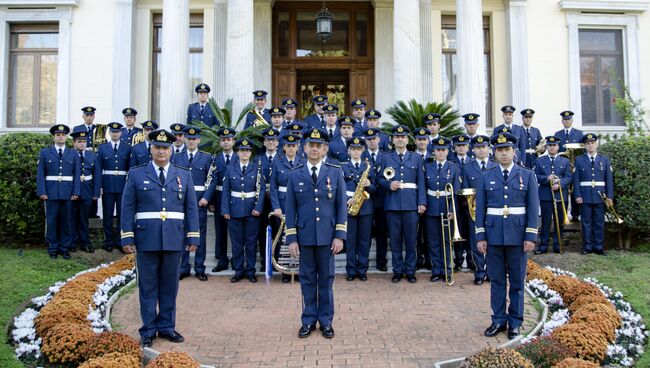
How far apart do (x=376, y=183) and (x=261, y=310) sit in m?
3.09

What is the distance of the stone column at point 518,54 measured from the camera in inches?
640

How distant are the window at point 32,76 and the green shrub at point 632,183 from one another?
1502 centimetres

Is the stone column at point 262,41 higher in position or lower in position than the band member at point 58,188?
higher

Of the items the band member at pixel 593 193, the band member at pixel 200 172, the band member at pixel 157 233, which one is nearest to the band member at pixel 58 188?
the band member at pixel 200 172

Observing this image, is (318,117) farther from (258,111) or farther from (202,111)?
(202,111)

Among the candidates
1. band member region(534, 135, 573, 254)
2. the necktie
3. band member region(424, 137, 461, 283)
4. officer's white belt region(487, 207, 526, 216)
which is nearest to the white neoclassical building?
band member region(534, 135, 573, 254)

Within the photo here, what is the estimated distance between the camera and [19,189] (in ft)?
34.5

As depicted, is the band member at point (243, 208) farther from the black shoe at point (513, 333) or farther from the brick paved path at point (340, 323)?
the black shoe at point (513, 333)

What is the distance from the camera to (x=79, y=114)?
52.0ft

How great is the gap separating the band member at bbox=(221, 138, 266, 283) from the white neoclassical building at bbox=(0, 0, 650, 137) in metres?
6.46

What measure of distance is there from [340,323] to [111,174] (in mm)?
6362

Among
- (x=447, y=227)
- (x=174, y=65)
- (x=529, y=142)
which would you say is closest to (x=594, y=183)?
(x=529, y=142)

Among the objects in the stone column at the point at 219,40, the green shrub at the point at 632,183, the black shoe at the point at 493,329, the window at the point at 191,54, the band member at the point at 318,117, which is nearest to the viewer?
the black shoe at the point at 493,329

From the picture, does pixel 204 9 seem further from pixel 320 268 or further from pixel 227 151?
pixel 320 268
